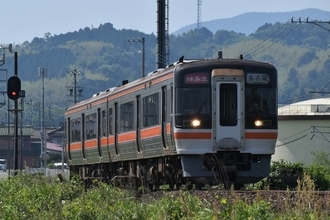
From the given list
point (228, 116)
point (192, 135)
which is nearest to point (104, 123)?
point (192, 135)

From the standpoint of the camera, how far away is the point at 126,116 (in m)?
24.9

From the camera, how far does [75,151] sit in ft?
109

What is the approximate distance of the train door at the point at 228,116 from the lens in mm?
19906

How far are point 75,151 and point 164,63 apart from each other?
7792 mm

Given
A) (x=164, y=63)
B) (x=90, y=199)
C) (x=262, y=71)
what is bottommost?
(x=90, y=199)

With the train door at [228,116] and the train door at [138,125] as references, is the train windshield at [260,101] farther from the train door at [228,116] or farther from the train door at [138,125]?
the train door at [138,125]

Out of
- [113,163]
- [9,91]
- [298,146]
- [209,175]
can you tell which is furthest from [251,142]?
[298,146]

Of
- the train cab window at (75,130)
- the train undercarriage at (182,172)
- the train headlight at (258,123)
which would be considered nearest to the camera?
the train undercarriage at (182,172)

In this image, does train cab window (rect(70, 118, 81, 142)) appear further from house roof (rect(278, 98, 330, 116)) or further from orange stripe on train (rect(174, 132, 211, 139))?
house roof (rect(278, 98, 330, 116))

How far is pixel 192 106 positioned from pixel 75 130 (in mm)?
13589

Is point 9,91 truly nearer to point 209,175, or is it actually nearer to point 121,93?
point 121,93

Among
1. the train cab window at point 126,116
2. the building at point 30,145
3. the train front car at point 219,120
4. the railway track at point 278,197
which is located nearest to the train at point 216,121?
the train front car at point 219,120

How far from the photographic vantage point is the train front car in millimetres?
19906

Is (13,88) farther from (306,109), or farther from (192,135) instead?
(306,109)
